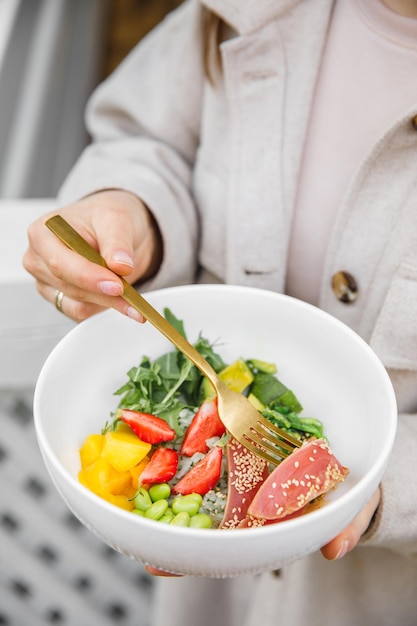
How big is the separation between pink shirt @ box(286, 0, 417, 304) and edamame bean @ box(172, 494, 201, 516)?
0.38 m

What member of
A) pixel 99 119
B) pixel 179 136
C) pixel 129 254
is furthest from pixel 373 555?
pixel 99 119

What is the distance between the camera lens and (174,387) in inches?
29.7

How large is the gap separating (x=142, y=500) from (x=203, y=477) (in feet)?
0.21

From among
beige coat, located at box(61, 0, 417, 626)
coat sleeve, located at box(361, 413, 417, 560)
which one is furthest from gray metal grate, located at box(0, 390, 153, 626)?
coat sleeve, located at box(361, 413, 417, 560)

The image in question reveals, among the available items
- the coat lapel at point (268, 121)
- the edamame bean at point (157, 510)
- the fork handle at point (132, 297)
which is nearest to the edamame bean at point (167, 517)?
the edamame bean at point (157, 510)

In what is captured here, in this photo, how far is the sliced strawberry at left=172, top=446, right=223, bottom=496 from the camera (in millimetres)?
664

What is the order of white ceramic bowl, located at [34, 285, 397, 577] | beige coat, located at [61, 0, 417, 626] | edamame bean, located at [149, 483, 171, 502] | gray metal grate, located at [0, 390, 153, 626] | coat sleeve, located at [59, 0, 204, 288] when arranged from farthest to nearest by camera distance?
gray metal grate, located at [0, 390, 153, 626] → coat sleeve, located at [59, 0, 204, 288] → beige coat, located at [61, 0, 417, 626] → edamame bean, located at [149, 483, 171, 502] → white ceramic bowl, located at [34, 285, 397, 577]

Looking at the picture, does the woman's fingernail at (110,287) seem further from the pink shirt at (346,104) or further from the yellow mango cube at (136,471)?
the pink shirt at (346,104)

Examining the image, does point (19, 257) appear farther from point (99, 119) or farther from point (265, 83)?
point (265, 83)

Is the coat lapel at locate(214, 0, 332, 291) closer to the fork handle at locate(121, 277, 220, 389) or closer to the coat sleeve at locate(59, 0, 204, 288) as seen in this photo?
the coat sleeve at locate(59, 0, 204, 288)

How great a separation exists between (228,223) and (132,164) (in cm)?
19

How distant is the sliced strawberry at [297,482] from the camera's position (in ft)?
1.99

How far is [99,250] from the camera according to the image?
2.46 feet

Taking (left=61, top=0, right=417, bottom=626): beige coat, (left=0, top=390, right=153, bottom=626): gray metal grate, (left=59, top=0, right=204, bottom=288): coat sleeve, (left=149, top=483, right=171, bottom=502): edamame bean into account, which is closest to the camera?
(left=149, top=483, right=171, bottom=502): edamame bean
